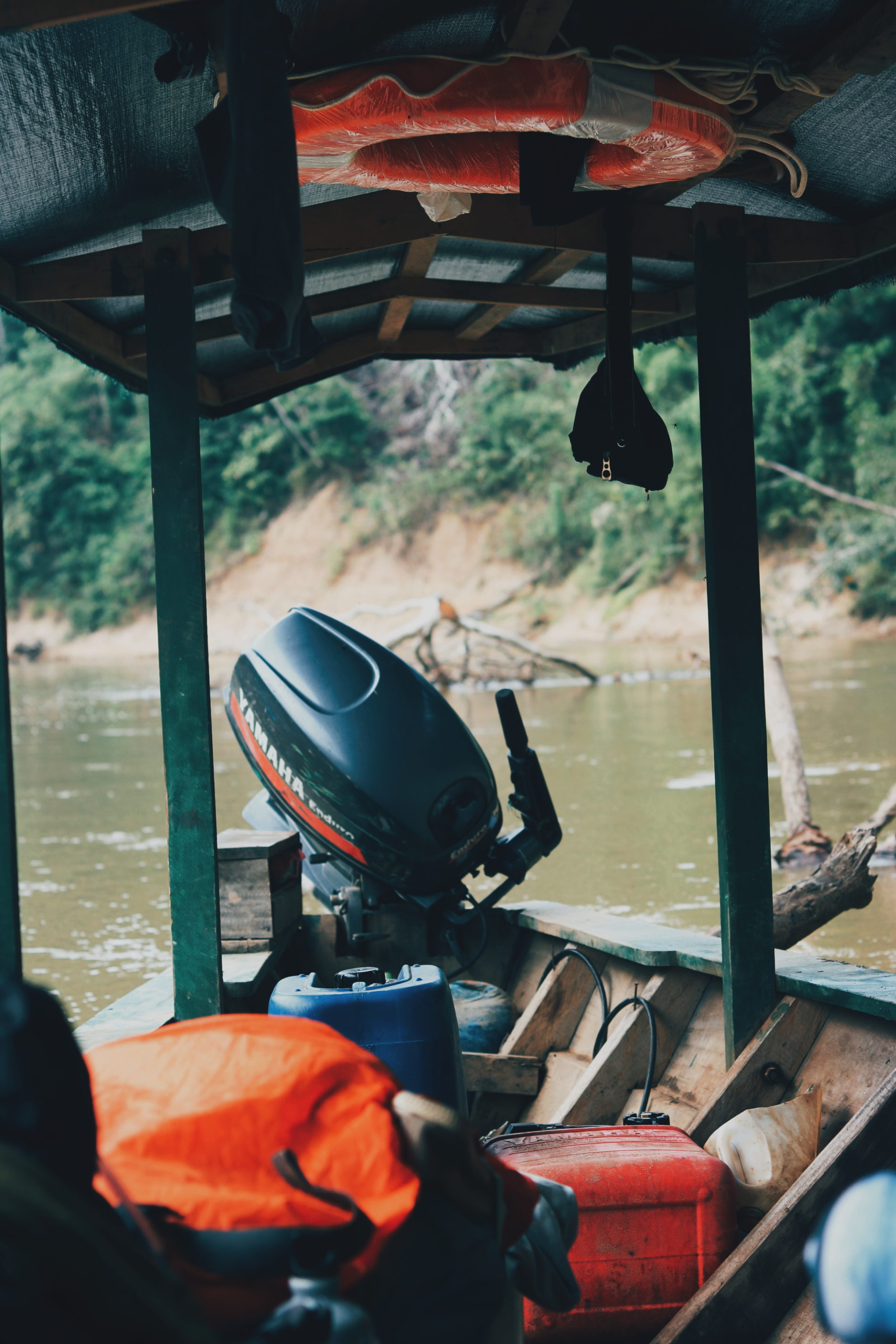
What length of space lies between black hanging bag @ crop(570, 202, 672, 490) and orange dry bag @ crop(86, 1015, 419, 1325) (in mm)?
1819

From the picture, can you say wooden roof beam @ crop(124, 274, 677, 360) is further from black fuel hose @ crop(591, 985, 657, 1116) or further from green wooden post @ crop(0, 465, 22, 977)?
black fuel hose @ crop(591, 985, 657, 1116)

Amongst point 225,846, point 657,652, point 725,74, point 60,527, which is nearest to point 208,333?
point 225,846

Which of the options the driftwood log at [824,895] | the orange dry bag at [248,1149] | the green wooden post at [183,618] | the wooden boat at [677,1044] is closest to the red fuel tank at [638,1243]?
the wooden boat at [677,1044]

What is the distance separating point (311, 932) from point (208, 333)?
1.65 meters

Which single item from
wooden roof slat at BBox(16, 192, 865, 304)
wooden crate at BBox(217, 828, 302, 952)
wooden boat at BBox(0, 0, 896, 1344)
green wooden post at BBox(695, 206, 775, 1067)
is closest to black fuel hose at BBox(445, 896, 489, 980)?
wooden boat at BBox(0, 0, 896, 1344)

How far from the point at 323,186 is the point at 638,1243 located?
2.17 meters

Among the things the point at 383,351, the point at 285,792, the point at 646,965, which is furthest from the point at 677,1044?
the point at 383,351

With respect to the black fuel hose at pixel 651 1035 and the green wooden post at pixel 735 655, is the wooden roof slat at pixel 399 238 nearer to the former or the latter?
the green wooden post at pixel 735 655

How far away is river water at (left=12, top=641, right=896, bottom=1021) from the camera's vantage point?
616 centimetres

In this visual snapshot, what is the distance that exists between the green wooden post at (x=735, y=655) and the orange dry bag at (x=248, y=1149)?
53.4 inches

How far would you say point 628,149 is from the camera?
2.08 meters

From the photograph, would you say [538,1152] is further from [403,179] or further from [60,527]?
[60,527]

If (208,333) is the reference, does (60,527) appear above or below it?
above

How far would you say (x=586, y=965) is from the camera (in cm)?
288
